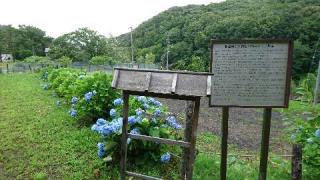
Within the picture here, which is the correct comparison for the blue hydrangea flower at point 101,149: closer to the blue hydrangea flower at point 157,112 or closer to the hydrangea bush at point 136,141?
the hydrangea bush at point 136,141

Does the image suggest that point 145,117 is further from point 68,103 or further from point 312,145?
point 68,103

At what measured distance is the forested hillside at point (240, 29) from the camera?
43.1 metres

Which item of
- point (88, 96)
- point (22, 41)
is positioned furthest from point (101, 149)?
point (22, 41)

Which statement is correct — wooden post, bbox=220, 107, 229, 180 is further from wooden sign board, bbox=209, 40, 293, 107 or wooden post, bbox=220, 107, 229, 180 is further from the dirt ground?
the dirt ground

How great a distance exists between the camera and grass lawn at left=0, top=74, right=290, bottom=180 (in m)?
5.15

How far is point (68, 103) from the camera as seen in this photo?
10695 mm

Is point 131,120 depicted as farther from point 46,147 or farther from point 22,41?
point 22,41

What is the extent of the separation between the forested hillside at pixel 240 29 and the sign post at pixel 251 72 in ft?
100

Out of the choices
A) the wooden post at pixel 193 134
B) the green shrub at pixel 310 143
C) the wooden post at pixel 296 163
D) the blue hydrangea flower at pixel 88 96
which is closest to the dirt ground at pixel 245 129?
the green shrub at pixel 310 143

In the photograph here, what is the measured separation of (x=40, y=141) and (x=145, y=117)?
226cm

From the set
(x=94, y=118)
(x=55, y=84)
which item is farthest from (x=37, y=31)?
(x=94, y=118)

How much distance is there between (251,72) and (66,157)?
3.28 m

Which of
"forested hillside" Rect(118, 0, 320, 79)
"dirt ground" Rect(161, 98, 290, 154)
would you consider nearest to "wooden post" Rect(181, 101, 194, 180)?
"dirt ground" Rect(161, 98, 290, 154)

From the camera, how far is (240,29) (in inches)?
1745
